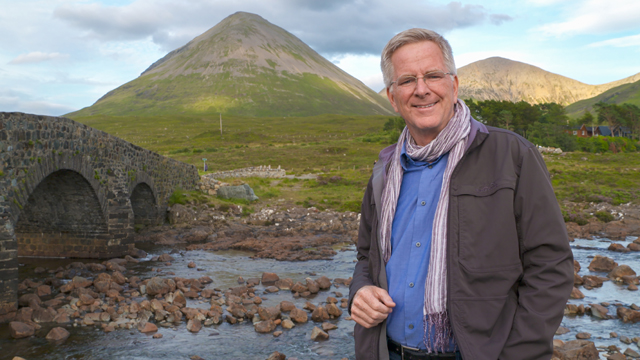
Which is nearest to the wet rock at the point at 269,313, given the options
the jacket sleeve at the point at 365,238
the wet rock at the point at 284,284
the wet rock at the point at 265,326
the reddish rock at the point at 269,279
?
the wet rock at the point at 265,326

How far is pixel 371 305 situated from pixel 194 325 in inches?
326

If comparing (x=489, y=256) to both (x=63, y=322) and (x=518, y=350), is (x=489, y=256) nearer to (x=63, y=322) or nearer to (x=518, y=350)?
(x=518, y=350)

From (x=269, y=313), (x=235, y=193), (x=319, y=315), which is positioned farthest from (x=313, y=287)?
(x=235, y=193)

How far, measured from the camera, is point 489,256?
2283 mm

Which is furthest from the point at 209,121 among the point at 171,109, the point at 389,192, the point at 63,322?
the point at 389,192

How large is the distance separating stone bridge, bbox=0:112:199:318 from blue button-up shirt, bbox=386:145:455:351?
37.8 ft

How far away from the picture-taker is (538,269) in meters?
2.20

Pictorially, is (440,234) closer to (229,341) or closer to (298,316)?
(229,341)

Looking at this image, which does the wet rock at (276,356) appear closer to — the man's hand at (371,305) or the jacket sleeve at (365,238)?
the jacket sleeve at (365,238)

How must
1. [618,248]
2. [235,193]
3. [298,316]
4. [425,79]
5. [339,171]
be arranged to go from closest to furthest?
[425,79] → [298,316] → [618,248] → [235,193] → [339,171]

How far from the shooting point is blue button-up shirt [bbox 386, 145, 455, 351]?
98.8 inches

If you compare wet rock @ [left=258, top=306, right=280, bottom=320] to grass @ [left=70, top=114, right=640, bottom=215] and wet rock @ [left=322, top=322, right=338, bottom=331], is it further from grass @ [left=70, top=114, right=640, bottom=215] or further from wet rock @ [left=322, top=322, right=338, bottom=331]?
grass @ [left=70, top=114, right=640, bottom=215]

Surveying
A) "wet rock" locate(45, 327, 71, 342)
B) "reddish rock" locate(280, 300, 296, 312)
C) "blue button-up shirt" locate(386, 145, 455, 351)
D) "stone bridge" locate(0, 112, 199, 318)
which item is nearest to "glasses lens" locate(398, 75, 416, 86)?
"blue button-up shirt" locate(386, 145, 455, 351)

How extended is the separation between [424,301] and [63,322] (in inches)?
409
